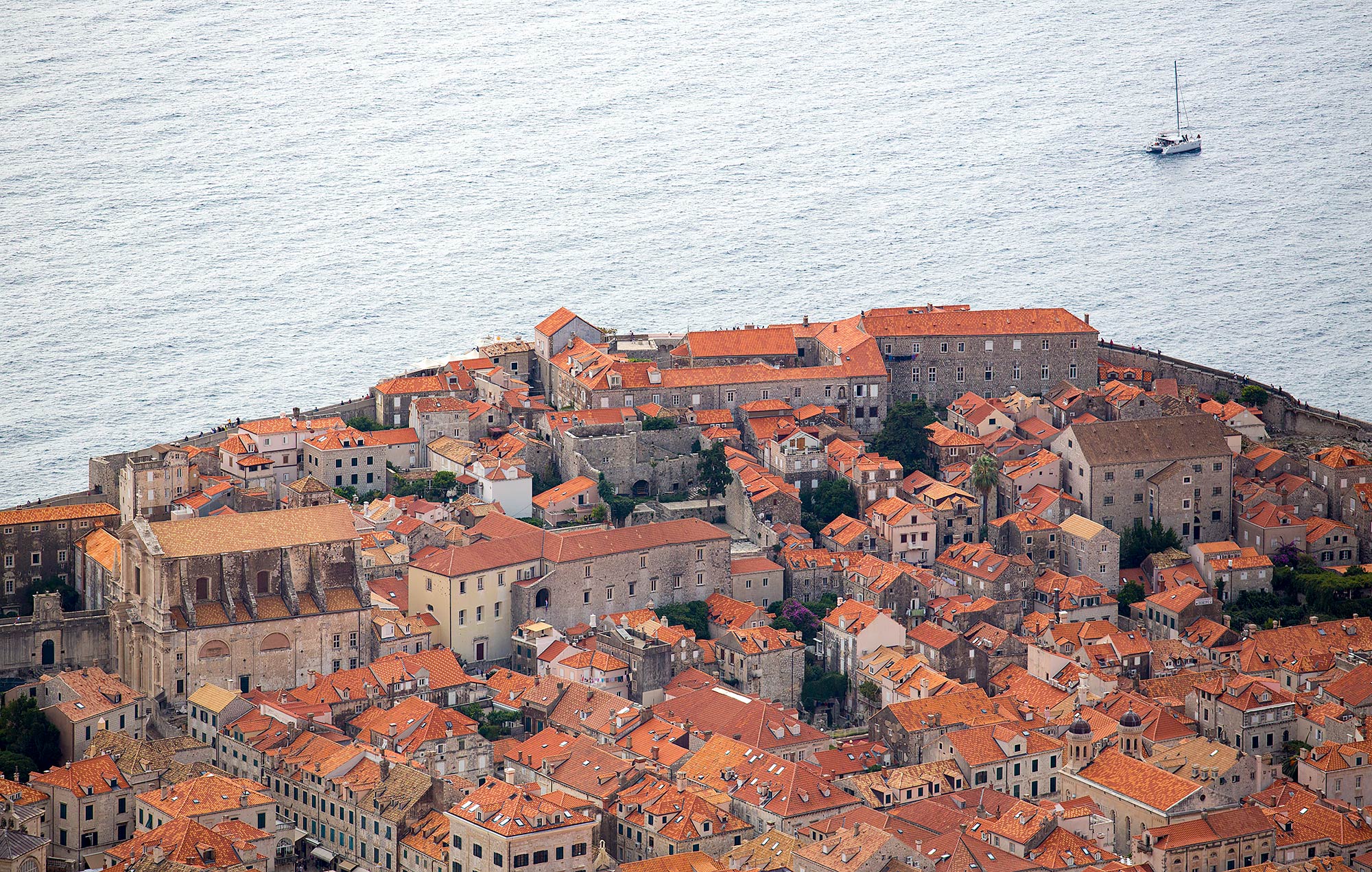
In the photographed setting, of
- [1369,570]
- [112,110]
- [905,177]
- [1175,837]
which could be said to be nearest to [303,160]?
[112,110]

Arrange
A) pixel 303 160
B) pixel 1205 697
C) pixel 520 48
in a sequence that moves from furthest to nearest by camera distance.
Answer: pixel 520 48 → pixel 303 160 → pixel 1205 697

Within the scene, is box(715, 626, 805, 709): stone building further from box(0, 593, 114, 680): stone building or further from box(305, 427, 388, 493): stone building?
box(0, 593, 114, 680): stone building

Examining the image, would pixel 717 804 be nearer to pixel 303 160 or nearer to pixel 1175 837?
pixel 1175 837

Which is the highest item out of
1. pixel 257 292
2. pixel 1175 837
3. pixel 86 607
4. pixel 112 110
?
pixel 112 110

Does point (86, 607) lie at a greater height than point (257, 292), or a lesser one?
lesser

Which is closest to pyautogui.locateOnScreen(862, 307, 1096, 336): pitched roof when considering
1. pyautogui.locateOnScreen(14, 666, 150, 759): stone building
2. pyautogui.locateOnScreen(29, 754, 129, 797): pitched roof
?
pyautogui.locateOnScreen(14, 666, 150, 759): stone building

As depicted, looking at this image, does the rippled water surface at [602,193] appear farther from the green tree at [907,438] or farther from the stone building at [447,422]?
the green tree at [907,438]

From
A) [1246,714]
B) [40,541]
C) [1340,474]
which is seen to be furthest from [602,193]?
[1246,714]
